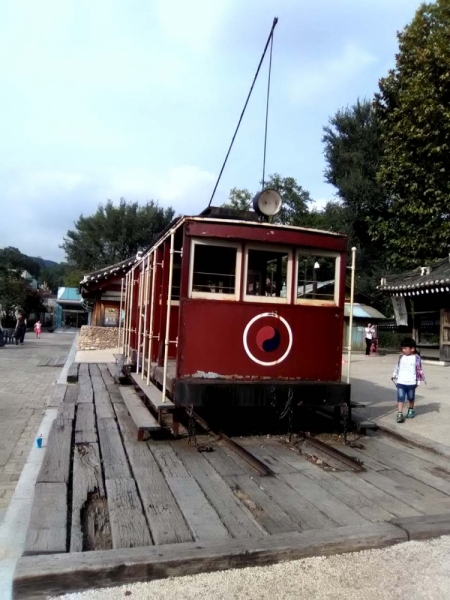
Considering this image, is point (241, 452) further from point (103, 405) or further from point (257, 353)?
point (103, 405)

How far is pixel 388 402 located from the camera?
30.0ft

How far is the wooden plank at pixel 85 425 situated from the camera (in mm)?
5887

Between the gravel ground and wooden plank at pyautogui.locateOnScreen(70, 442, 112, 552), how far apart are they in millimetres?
503

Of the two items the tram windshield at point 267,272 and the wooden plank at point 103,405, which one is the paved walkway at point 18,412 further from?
the tram windshield at point 267,272

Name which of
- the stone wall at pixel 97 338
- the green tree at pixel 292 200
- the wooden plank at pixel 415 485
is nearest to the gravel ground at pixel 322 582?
the wooden plank at pixel 415 485

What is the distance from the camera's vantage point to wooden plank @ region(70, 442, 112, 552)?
3.35 m

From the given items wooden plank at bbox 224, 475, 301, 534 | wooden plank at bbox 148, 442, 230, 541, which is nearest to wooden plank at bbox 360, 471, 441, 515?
wooden plank at bbox 224, 475, 301, 534

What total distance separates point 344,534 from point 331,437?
10.1ft

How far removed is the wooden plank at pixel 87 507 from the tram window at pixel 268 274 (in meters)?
2.43

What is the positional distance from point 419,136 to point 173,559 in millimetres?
23192

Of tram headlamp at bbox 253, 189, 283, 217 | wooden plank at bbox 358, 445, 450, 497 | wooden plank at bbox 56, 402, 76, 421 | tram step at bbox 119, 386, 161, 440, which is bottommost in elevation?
wooden plank at bbox 358, 445, 450, 497

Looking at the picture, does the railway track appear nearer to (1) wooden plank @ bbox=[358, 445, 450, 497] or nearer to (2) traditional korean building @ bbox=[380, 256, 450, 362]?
(1) wooden plank @ bbox=[358, 445, 450, 497]

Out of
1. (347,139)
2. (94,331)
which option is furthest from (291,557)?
(347,139)

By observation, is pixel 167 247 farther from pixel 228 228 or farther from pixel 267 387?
pixel 267 387
